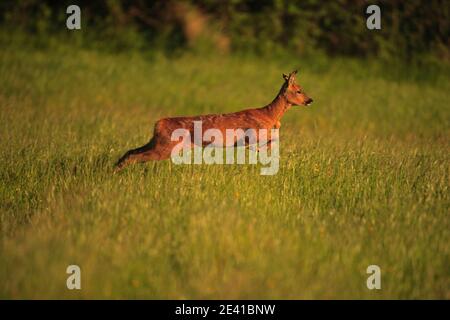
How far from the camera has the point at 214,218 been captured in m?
6.46

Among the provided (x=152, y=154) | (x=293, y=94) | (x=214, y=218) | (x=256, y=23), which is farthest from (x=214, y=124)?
(x=256, y=23)

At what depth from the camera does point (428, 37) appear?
20.6m

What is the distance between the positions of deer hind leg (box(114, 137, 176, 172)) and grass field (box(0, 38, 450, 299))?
0.46 feet

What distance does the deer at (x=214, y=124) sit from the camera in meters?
8.62

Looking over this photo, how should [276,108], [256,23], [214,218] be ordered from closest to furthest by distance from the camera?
1. [214,218]
2. [276,108]
3. [256,23]

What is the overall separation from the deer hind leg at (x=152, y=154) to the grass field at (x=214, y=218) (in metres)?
0.14

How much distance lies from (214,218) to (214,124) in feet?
8.31

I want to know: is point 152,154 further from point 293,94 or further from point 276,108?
point 293,94

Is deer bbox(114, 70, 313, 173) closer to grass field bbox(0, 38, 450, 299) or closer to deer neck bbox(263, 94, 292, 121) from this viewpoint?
deer neck bbox(263, 94, 292, 121)

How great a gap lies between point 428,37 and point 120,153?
Answer: 45.0 ft

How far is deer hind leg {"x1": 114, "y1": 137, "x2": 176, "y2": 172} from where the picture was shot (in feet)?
28.2

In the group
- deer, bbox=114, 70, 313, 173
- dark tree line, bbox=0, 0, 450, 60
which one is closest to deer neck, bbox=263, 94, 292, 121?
deer, bbox=114, 70, 313, 173
